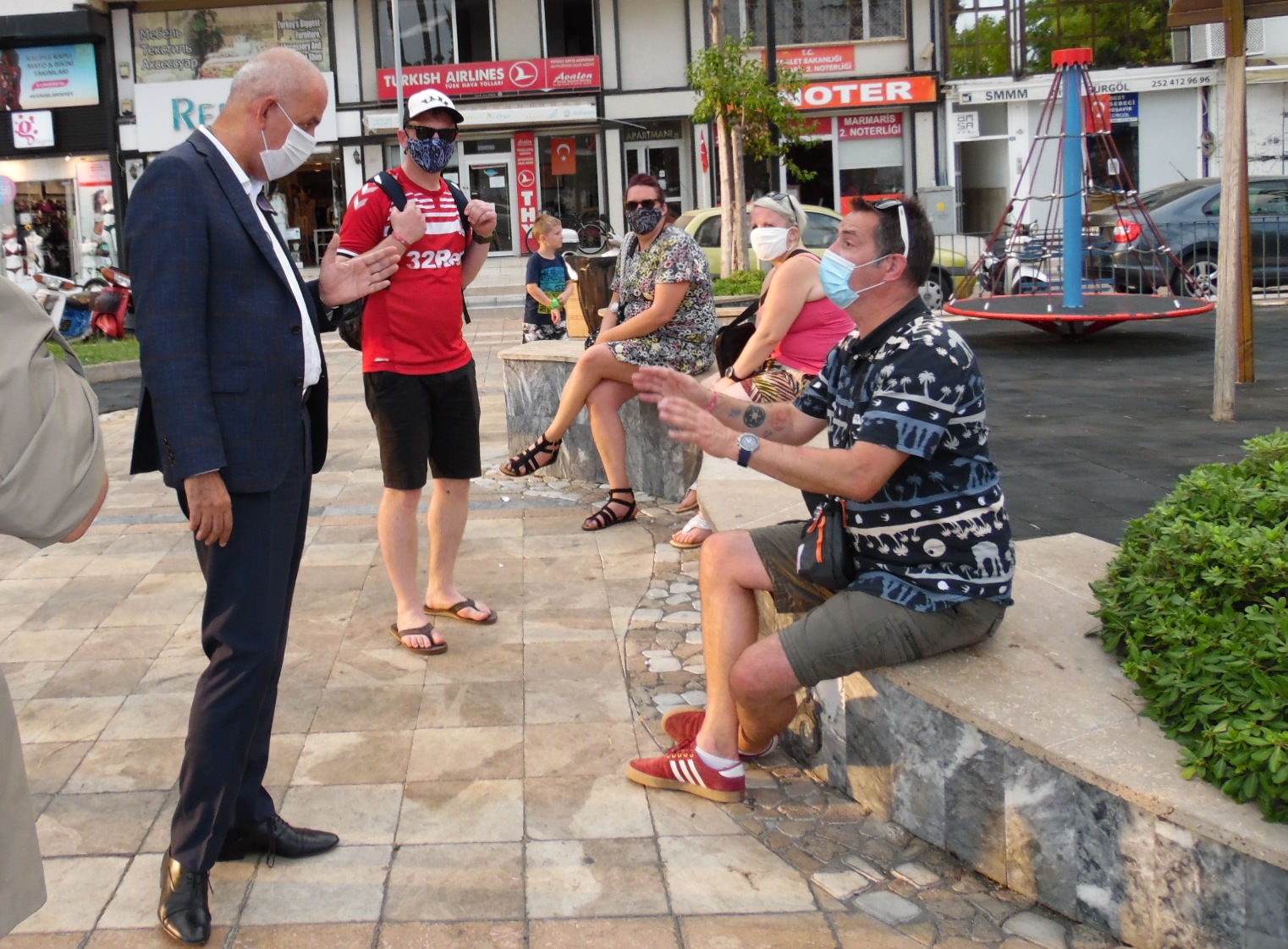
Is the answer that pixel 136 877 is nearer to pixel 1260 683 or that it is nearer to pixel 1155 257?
pixel 1260 683

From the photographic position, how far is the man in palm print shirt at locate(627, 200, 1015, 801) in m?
3.33

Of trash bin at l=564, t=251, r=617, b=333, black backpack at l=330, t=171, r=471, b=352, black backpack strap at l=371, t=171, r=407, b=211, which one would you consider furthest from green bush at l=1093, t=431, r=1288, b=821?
trash bin at l=564, t=251, r=617, b=333

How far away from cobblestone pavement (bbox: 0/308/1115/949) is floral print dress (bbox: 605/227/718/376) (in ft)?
3.33

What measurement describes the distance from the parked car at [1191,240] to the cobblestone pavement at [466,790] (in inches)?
447

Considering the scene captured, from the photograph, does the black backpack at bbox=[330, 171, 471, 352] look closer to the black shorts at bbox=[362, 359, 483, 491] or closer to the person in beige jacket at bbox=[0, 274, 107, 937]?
the black shorts at bbox=[362, 359, 483, 491]

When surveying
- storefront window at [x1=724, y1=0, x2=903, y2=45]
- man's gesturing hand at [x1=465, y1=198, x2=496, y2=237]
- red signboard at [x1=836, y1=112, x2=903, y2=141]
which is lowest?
man's gesturing hand at [x1=465, y1=198, x2=496, y2=237]

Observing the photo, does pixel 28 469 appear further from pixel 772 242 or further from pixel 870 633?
pixel 772 242

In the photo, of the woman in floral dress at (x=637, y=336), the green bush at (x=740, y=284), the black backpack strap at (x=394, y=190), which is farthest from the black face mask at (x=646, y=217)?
the green bush at (x=740, y=284)

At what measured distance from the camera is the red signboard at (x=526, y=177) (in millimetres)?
31031

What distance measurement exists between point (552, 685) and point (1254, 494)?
2.34m

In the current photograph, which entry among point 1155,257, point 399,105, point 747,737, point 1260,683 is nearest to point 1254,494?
point 1260,683

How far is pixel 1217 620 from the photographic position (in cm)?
307

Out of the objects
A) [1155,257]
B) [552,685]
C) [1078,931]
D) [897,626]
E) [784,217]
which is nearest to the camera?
[1078,931]

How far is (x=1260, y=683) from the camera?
111 inches
